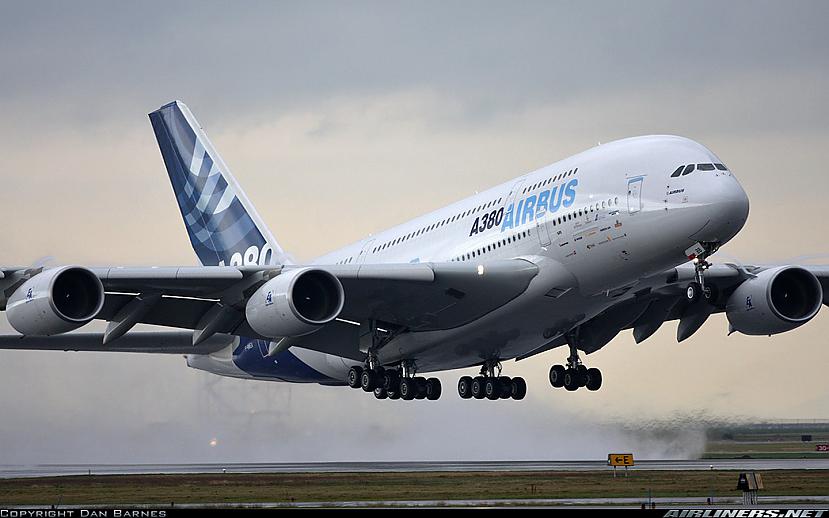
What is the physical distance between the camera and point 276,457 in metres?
49.1

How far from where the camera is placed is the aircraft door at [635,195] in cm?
3266

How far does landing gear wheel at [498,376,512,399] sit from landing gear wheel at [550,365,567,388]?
142 centimetres

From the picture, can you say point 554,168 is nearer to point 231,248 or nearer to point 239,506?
point 239,506

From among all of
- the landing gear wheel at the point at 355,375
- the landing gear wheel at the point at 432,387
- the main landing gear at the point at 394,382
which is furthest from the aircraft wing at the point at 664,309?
the landing gear wheel at the point at 355,375

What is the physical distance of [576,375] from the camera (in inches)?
1654

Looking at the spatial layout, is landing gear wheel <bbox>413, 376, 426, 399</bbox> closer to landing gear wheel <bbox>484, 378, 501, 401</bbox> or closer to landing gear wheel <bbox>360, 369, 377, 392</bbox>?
landing gear wheel <bbox>360, 369, 377, 392</bbox>

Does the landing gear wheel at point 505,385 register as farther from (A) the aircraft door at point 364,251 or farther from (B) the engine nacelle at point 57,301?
(B) the engine nacelle at point 57,301

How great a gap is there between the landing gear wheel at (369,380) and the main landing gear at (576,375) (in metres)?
→ 6.43

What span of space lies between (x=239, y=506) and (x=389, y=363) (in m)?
10.5

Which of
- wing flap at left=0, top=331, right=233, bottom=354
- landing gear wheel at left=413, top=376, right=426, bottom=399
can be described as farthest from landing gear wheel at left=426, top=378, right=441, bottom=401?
wing flap at left=0, top=331, right=233, bottom=354

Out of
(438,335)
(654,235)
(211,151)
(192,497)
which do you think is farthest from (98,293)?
(211,151)

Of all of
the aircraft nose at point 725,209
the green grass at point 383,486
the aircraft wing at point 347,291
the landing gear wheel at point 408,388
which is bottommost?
the green grass at point 383,486

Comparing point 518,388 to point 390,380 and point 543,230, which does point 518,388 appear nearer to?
point 390,380

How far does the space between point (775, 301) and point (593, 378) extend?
6550 millimetres
